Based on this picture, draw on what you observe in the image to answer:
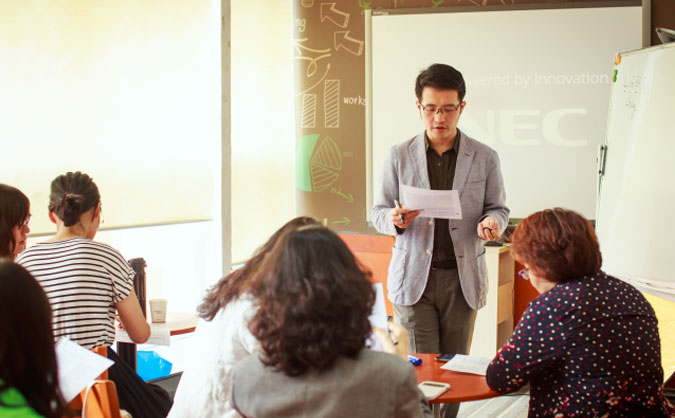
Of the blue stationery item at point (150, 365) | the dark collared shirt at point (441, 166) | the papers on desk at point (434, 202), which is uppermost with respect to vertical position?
the dark collared shirt at point (441, 166)

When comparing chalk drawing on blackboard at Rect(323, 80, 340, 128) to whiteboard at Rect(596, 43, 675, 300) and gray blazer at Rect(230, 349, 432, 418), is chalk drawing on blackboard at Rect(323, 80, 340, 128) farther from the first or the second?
gray blazer at Rect(230, 349, 432, 418)

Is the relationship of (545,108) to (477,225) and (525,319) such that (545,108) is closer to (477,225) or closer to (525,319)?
(477,225)

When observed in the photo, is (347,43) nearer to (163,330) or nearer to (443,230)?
(443,230)

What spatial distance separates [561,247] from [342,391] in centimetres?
100

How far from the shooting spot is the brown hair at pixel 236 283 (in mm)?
1922

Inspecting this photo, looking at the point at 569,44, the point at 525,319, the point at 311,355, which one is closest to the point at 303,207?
the point at 569,44

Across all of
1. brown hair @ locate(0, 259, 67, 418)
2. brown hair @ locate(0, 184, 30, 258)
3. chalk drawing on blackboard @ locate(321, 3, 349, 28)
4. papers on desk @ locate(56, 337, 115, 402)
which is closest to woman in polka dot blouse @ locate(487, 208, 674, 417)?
papers on desk @ locate(56, 337, 115, 402)

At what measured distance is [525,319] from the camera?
211 cm

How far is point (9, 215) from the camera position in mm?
2516

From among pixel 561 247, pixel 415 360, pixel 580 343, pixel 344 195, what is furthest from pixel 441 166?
pixel 344 195

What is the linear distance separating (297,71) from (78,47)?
5.23 ft

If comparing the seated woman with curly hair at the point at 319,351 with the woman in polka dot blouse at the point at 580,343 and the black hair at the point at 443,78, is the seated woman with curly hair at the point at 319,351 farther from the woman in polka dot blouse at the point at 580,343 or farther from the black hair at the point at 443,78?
the black hair at the point at 443,78

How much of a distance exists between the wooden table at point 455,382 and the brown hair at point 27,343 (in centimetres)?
120

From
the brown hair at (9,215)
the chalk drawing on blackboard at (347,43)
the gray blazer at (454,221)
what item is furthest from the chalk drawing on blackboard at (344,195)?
the brown hair at (9,215)
